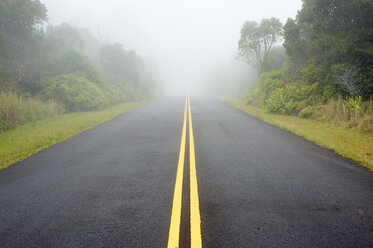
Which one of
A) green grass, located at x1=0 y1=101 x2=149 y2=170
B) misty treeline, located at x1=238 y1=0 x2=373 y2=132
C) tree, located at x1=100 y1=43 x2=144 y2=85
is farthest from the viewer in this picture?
tree, located at x1=100 y1=43 x2=144 y2=85

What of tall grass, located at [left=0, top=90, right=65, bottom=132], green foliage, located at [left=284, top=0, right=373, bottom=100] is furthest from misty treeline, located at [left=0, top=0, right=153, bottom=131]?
green foliage, located at [left=284, top=0, right=373, bottom=100]

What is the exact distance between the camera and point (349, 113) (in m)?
9.61

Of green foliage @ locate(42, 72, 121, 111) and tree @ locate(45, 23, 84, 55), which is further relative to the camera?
tree @ locate(45, 23, 84, 55)

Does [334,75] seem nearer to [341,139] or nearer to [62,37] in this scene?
[341,139]

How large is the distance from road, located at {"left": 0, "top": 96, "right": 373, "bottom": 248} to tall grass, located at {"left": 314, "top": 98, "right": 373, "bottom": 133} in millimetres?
3770

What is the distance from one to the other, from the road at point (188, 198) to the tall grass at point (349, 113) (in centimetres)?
377

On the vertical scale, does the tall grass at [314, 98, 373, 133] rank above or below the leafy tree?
below

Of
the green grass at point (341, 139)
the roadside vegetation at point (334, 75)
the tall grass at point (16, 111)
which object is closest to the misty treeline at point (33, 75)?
the tall grass at point (16, 111)

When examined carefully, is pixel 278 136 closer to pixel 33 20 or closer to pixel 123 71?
pixel 33 20

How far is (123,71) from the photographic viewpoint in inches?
1415

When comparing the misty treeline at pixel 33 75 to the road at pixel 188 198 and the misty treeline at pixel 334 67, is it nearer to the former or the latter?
the road at pixel 188 198

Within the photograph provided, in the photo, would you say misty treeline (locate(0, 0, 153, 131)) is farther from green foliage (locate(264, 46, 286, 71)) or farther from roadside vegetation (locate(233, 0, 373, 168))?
green foliage (locate(264, 46, 286, 71))

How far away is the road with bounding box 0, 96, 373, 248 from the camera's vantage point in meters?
2.53

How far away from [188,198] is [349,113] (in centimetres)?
992
